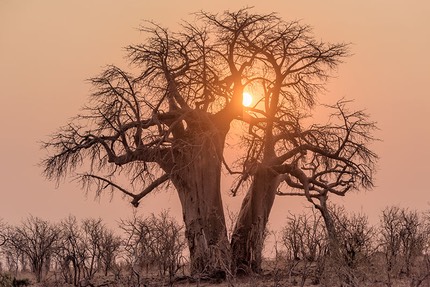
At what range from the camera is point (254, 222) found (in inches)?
834

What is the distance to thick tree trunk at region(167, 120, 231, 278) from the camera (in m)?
20.5

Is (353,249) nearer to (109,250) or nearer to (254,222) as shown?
Answer: (254,222)

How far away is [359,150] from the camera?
2170 cm

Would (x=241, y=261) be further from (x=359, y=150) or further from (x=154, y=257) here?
(x=359, y=150)

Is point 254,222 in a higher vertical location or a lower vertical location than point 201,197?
lower

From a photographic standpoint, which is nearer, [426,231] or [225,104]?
[225,104]

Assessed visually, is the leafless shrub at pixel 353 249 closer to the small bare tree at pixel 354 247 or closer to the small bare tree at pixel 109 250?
the small bare tree at pixel 354 247

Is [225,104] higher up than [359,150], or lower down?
higher up

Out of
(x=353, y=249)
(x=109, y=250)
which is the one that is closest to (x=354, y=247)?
(x=353, y=249)

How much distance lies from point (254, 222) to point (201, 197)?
166cm

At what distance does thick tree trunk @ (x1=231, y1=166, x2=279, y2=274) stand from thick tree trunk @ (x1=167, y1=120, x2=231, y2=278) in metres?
0.55

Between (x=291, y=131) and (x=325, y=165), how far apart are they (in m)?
1.60

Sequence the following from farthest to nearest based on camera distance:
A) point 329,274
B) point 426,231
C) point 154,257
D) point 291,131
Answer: point 426,231 < point 291,131 < point 154,257 < point 329,274

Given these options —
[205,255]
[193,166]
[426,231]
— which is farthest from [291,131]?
[426,231]
